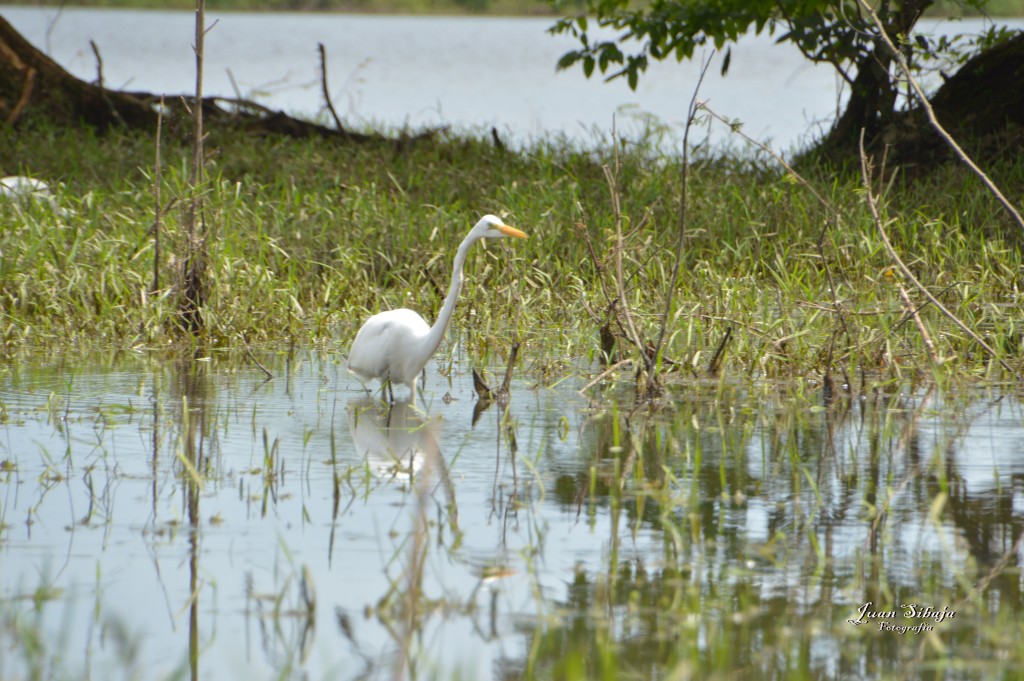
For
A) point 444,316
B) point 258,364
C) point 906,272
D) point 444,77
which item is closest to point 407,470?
point 444,316

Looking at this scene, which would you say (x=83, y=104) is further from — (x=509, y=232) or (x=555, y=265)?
(x=509, y=232)

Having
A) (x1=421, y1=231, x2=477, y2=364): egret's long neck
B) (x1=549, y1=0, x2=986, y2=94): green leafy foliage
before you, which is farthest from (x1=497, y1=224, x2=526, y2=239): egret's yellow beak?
(x1=549, y1=0, x2=986, y2=94): green leafy foliage

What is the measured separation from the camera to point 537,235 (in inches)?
315

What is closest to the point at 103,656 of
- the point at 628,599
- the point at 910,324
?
the point at 628,599

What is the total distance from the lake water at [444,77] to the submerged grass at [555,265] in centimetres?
272

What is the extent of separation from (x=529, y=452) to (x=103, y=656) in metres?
2.02

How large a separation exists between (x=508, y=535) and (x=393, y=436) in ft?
4.48

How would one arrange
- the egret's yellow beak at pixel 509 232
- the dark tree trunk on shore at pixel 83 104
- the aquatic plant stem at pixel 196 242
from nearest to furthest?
1. the egret's yellow beak at pixel 509 232
2. the aquatic plant stem at pixel 196 242
3. the dark tree trunk on shore at pixel 83 104

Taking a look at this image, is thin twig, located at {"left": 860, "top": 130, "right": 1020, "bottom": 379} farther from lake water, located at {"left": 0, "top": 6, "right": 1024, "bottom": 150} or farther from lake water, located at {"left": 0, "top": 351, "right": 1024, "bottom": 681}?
lake water, located at {"left": 0, "top": 6, "right": 1024, "bottom": 150}

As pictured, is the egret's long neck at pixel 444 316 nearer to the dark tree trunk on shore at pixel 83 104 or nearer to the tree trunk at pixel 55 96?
the dark tree trunk on shore at pixel 83 104

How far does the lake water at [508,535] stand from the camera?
10.0ft

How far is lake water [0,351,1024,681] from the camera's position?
3062 mm

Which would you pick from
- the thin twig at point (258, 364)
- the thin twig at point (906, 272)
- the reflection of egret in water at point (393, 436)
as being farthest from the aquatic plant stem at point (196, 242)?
the thin twig at point (906, 272)

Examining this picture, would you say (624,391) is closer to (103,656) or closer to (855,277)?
(855,277)
